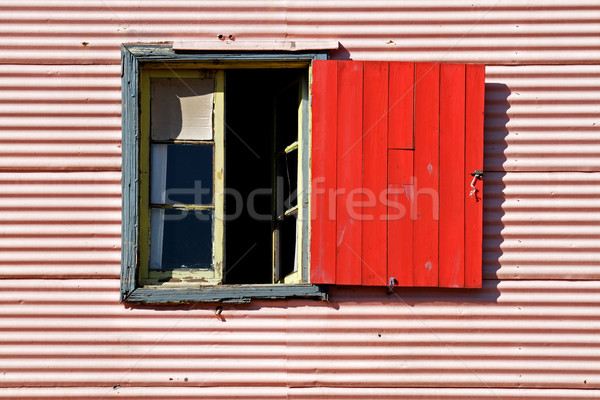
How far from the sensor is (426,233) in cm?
402

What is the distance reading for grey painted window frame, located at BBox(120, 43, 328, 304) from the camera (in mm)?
4051

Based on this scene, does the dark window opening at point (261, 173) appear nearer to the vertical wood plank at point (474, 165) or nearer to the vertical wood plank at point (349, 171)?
the vertical wood plank at point (349, 171)

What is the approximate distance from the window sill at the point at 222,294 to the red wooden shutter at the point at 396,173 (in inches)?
5.0

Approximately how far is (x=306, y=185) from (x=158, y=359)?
1.41 meters

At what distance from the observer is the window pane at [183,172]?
4.27 m

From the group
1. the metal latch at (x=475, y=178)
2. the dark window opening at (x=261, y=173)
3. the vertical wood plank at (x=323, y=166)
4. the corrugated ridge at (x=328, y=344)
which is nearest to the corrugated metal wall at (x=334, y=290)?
the corrugated ridge at (x=328, y=344)

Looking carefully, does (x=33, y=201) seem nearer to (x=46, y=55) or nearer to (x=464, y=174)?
(x=46, y=55)

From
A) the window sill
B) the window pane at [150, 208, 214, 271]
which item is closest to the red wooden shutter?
the window sill

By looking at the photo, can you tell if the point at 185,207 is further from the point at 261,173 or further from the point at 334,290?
the point at 334,290

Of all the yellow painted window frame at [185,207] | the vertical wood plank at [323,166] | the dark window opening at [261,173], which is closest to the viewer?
the vertical wood plank at [323,166]

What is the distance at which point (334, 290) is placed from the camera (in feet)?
13.4

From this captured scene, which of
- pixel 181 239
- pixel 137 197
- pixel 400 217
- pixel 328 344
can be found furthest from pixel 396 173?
pixel 137 197

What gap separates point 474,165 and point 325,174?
0.91 m

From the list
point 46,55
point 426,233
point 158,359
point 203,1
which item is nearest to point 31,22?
point 46,55
